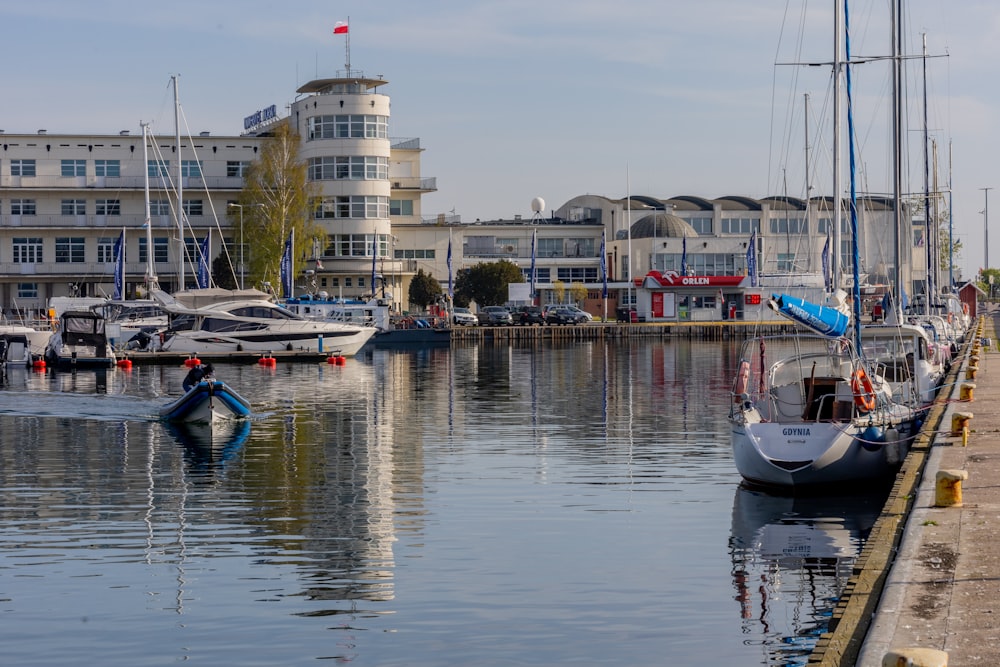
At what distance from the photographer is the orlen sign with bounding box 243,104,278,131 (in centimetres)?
12375

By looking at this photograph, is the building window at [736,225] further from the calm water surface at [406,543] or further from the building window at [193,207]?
the calm water surface at [406,543]

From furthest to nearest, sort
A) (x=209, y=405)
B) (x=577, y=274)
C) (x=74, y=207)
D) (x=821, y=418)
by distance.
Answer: (x=577, y=274)
(x=74, y=207)
(x=209, y=405)
(x=821, y=418)

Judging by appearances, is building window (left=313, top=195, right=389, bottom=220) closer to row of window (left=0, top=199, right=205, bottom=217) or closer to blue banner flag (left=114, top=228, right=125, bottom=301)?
row of window (left=0, top=199, right=205, bottom=217)

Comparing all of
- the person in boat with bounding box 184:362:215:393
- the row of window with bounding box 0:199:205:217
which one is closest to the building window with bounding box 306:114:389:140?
the row of window with bounding box 0:199:205:217

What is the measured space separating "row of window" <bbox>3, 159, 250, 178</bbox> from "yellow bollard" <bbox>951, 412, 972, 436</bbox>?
92.4 m

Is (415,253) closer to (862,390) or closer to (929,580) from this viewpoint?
(862,390)

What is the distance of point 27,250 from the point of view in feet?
373

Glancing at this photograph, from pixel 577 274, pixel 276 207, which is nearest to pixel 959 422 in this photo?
pixel 276 207

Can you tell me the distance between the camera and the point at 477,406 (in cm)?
5019

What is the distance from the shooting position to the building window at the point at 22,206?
11350 centimetres

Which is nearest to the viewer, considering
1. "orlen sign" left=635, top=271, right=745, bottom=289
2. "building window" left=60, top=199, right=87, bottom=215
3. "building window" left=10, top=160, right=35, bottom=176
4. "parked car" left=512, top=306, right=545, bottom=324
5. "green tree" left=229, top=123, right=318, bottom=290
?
"green tree" left=229, top=123, right=318, bottom=290

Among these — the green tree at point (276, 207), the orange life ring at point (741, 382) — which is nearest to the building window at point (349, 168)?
the green tree at point (276, 207)

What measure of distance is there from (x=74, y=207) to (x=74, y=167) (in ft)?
11.5

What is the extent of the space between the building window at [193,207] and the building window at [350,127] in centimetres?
1238
